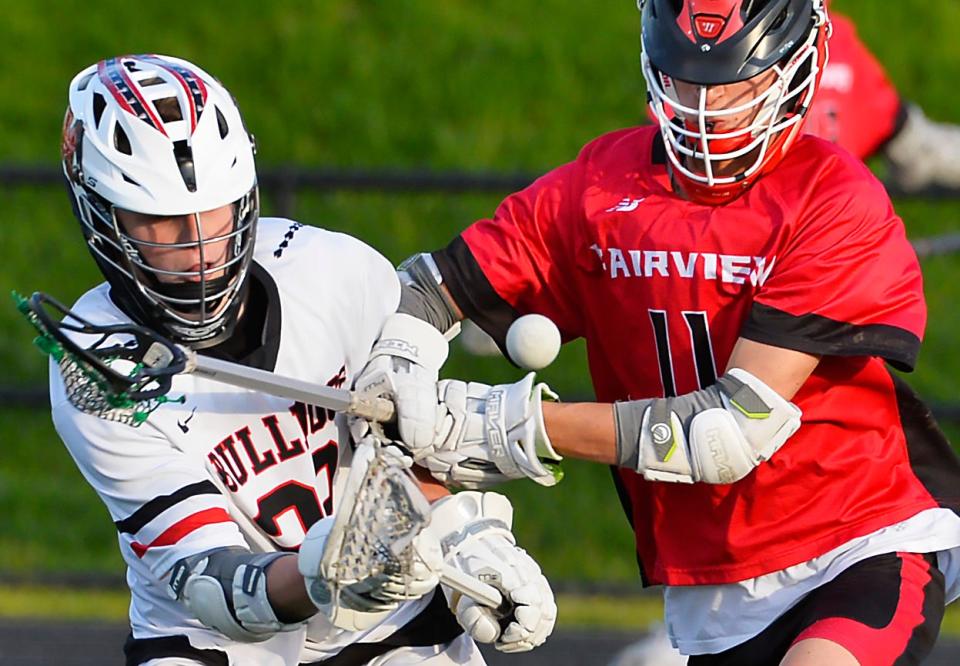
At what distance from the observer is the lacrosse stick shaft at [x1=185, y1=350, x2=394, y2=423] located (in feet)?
11.4

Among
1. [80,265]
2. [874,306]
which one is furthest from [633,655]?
[80,265]

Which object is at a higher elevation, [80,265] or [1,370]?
[80,265]

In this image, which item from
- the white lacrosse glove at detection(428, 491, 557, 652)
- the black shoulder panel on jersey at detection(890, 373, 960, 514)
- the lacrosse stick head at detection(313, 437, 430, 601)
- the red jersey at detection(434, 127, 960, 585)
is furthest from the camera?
the black shoulder panel on jersey at detection(890, 373, 960, 514)

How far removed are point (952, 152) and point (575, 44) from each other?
3.11m

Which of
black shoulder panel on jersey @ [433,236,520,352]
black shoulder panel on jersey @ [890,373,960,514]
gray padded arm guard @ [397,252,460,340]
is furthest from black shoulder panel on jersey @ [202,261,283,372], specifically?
black shoulder panel on jersey @ [890,373,960,514]

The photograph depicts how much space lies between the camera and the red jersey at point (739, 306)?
12.7ft

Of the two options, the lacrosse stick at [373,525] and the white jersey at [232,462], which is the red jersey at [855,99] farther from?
the lacrosse stick at [373,525]

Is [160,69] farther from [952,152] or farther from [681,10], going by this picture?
[952,152]

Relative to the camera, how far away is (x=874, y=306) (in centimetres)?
384

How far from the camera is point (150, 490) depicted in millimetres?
3838

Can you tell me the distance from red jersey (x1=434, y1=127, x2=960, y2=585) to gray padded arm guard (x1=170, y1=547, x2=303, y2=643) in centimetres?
96

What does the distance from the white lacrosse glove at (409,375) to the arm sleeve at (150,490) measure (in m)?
0.38

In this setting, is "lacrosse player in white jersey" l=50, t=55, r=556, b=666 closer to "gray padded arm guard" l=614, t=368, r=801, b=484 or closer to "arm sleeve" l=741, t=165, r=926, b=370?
"gray padded arm guard" l=614, t=368, r=801, b=484

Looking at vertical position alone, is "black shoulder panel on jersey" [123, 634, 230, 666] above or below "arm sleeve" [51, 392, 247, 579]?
below
